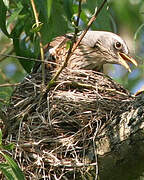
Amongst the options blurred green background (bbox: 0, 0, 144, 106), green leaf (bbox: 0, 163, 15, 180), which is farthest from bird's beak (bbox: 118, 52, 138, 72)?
green leaf (bbox: 0, 163, 15, 180)

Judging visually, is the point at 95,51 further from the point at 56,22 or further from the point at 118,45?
the point at 56,22

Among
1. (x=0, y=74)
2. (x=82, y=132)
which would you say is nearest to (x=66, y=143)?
(x=82, y=132)

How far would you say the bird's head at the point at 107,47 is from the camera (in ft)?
14.2

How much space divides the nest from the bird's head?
0.56 metres

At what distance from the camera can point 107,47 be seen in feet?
14.4

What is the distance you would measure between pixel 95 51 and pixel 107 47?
0.14m

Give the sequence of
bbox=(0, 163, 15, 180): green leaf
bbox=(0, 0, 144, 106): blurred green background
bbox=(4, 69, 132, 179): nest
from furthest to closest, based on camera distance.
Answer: bbox=(4, 69, 132, 179): nest, bbox=(0, 163, 15, 180): green leaf, bbox=(0, 0, 144, 106): blurred green background

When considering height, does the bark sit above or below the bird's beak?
below

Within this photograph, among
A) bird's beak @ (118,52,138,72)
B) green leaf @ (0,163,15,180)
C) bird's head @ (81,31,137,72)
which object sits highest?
bird's head @ (81,31,137,72)

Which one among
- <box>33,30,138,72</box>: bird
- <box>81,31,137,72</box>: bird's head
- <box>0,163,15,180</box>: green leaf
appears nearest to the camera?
<box>0,163,15,180</box>: green leaf

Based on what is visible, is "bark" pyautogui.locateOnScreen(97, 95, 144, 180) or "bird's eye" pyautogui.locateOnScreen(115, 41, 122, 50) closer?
"bark" pyautogui.locateOnScreen(97, 95, 144, 180)

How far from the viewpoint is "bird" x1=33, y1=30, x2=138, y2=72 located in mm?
4141

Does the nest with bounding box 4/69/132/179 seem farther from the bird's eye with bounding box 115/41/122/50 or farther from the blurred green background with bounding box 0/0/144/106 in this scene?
the bird's eye with bounding box 115/41/122/50

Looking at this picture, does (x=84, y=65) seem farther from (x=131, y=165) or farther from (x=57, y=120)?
(x=131, y=165)
